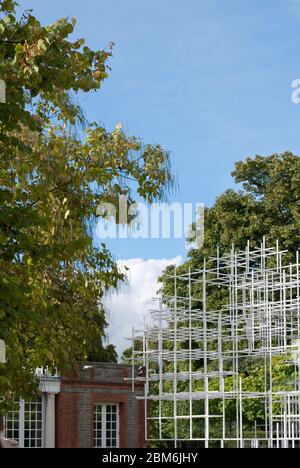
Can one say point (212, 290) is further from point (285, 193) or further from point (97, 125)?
point (97, 125)

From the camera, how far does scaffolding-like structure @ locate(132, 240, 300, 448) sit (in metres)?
28.8

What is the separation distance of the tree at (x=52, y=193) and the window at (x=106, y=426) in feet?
59.2

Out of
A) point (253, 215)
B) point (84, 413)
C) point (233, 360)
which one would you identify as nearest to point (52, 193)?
point (233, 360)

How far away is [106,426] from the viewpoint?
35688mm

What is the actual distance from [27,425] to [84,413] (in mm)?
2414

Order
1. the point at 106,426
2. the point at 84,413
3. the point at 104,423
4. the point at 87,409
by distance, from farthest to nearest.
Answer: the point at 106,426, the point at 104,423, the point at 87,409, the point at 84,413

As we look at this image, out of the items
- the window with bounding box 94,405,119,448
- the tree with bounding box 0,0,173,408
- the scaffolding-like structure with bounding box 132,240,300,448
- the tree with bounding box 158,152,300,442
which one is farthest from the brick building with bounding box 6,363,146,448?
the tree with bounding box 0,0,173,408

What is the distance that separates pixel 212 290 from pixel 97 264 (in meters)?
26.2

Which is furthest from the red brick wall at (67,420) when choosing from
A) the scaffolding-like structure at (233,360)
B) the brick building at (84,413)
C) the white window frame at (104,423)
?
the scaffolding-like structure at (233,360)

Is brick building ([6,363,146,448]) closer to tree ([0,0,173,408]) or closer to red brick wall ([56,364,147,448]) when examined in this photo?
red brick wall ([56,364,147,448])

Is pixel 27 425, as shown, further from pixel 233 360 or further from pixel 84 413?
pixel 233 360

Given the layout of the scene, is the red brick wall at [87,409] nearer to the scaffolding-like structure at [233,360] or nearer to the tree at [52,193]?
the scaffolding-like structure at [233,360]

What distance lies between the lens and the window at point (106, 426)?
115ft
